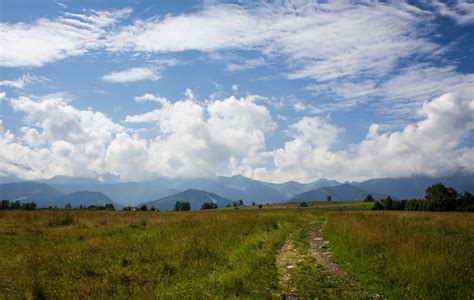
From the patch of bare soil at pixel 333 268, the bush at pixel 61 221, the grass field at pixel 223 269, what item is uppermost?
A: the bush at pixel 61 221

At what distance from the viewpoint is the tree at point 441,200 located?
101m

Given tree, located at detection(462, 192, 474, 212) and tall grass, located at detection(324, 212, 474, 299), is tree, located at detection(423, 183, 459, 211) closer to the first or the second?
tree, located at detection(462, 192, 474, 212)

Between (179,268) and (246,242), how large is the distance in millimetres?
6959

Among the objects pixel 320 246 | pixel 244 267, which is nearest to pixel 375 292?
pixel 244 267

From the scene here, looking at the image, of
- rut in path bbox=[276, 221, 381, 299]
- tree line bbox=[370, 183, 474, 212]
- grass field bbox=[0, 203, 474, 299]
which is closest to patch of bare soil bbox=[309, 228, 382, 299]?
rut in path bbox=[276, 221, 381, 299]

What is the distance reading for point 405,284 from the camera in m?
11.6

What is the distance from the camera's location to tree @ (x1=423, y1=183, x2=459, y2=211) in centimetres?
10083

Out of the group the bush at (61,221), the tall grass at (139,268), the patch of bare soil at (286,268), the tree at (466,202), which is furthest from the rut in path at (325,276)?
the tree at (466,202)

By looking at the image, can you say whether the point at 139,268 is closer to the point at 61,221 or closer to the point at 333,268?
the point at 333,268

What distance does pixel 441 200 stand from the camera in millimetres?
100812

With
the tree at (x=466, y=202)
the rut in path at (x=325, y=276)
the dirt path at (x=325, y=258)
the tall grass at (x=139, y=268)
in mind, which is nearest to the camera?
the rut in path at (x=325, y=276)

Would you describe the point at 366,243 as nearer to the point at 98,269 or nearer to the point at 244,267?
the point at 244,267

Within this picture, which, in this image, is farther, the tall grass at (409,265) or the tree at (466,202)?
the tree at (466,202)

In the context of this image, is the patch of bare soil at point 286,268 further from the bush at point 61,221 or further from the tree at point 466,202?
the tree at point 466,202
